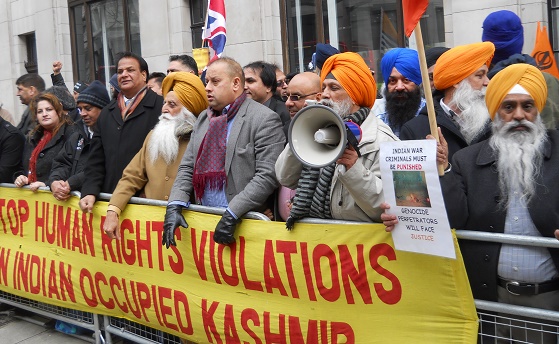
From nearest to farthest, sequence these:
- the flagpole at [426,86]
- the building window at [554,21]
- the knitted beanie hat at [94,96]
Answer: the flagpole at [426,86]
the knitted beanie hat at [94,96]
the building window at [554,21]

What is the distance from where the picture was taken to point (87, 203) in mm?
5199

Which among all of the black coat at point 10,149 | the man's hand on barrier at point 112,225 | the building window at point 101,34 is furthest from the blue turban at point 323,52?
the building window at point 101,34

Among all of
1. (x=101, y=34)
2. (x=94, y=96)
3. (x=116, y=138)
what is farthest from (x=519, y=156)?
(x=101, y=34)

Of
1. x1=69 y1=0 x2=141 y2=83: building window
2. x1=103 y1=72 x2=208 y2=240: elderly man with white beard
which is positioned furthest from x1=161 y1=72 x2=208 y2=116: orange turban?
x1=69 y1=0 x2=141 y2=83: building window

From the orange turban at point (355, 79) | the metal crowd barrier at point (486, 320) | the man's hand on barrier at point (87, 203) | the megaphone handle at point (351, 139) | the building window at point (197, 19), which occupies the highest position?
the building window at point (197, 19)

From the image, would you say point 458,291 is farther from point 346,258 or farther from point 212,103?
point 212,103

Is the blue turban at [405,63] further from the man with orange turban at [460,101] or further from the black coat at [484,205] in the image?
the black coat at [484,205]

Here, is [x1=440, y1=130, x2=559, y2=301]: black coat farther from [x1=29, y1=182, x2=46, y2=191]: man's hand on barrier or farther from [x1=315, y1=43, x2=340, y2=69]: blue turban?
[x1=29, y1=182, x2=46, y2=191]: man's hand on barrier

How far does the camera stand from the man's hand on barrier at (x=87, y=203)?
519 centimetres

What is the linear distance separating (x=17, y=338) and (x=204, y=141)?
302cm

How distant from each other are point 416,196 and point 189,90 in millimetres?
2449

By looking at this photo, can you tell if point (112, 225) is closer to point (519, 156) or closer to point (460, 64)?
point (460, 64)

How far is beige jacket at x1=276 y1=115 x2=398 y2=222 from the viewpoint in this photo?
10.3 ft

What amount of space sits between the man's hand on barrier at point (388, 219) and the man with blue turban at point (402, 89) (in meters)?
1.85
